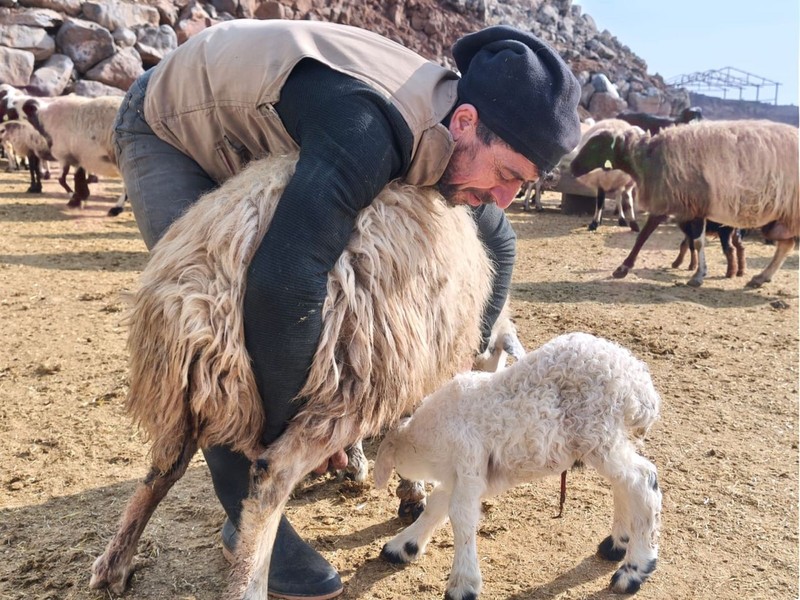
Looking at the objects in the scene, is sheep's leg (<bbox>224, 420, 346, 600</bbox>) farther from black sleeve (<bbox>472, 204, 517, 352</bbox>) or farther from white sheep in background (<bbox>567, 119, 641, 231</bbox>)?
white sheep in background (<bbox>567, 119, 641, 231</bbox>)

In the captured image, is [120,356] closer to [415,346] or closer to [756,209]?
[415,346]

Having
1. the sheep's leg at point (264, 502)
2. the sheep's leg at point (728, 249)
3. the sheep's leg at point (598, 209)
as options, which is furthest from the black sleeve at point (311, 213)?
the sheep's leg at point (598, 209)

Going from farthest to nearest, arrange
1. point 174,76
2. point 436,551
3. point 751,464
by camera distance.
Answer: point 751,464 → point 436,551 → point 174,76

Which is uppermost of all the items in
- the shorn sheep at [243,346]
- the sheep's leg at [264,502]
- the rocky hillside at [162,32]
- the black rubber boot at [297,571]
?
the rocky hillside at [162,32]

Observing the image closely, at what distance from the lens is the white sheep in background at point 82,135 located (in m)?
9.38

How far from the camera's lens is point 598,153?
8.03m

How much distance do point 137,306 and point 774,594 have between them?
88.6 inches

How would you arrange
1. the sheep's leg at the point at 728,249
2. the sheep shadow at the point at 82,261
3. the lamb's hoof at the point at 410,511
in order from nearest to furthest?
1. the lamb's hoof at the point at 410,511
2. the sheep shadow at the point at 82,261
3. the sheep's leg at the point at 728,249

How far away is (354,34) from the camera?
1.88 metres

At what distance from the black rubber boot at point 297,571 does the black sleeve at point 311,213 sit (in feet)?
2.07

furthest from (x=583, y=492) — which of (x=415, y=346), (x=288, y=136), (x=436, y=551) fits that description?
(x=288, y=136)

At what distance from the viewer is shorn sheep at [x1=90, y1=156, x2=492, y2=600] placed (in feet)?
5.82

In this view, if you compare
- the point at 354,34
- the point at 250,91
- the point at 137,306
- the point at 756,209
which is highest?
the point at 354,34

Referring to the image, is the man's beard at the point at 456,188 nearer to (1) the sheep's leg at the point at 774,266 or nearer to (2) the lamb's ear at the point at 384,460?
(2) the lamb's ear at the point at 384,460
